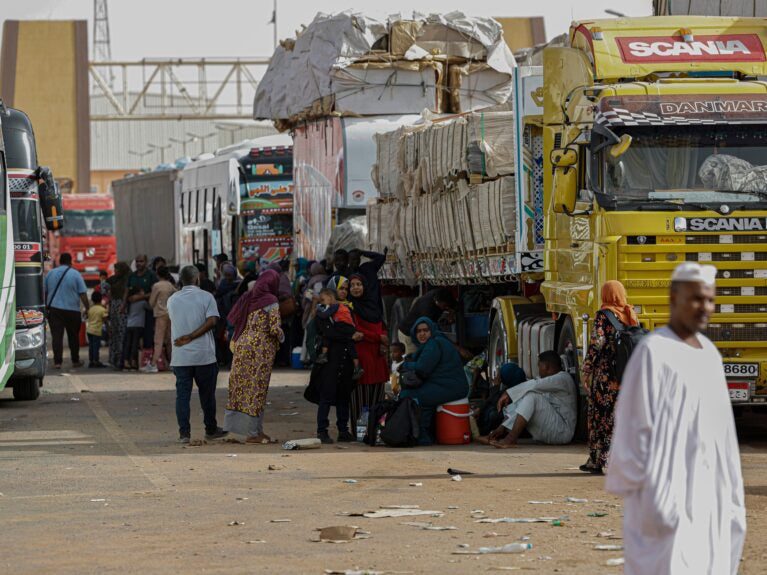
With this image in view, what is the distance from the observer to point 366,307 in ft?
51.6

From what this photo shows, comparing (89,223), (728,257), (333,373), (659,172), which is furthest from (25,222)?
(89,223)

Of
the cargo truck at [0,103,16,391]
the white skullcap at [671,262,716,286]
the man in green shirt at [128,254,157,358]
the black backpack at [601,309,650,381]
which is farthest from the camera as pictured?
the man in green shirt at [128,254,157,358]

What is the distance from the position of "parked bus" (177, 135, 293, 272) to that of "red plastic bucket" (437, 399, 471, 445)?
49.1 ft

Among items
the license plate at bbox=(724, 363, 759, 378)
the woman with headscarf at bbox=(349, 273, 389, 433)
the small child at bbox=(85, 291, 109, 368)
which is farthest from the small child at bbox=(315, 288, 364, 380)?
the small child at bbox=(85, 291, 109, 368)

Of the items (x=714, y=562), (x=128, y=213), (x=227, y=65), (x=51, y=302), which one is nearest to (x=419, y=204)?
(x=51, y=302)

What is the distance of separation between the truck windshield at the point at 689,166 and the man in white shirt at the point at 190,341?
4004 millimetres

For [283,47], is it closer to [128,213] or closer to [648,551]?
[128,213]

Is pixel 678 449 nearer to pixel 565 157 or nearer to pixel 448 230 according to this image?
pixel 565 157

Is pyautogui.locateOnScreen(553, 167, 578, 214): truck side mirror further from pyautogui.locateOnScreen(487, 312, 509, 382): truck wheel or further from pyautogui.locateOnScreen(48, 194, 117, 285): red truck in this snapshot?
pyautogui.locateOnScreen(48, 194, 117, 285): red truck

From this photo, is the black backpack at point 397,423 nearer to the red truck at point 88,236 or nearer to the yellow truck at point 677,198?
the yellow truck at point 677,198

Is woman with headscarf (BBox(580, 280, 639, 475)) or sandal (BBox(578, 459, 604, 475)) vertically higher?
woman with headscarf (BBox(580, 280, 639, 475))

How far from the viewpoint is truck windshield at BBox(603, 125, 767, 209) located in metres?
13.6

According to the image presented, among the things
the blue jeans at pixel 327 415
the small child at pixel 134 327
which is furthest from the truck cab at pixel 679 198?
the small child at pixel 134 327

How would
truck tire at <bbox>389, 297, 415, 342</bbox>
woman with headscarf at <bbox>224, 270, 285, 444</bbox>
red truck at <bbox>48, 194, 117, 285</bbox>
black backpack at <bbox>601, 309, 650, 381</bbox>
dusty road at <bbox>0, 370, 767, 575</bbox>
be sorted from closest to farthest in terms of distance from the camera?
dusty road at <bbox>0, 370, 767, 575</bbox> < black backpack at <bbox>601, 309, 650, 381</bbox> < woman with headscarf at <bbox>224, 270, 285, 444</bbox> < truck tire at <bbox>389, 297, 415, 342</bbox> < red truck at <bbox>48, 194, 117, 285</bbox>
